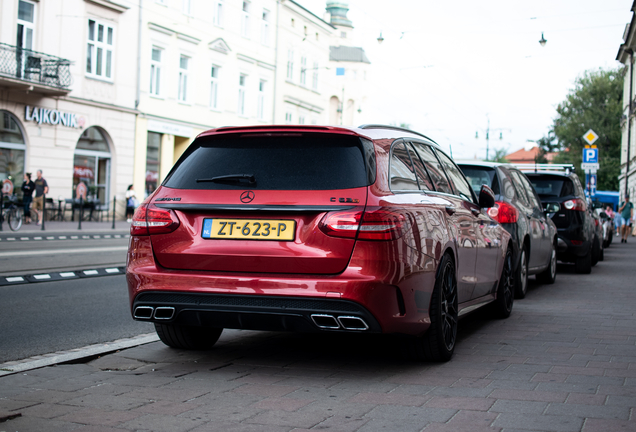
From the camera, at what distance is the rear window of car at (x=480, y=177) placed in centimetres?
986

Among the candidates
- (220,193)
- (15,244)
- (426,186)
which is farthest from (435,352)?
(15,244)

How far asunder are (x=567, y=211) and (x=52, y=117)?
2042 cm

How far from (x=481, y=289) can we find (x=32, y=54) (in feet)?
78.7

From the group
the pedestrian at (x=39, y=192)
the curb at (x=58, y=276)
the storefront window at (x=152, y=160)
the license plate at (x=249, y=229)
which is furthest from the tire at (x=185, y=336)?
the storefront window at (x=152, y=160)

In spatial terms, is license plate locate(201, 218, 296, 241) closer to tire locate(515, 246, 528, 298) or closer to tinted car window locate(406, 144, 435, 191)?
tinted car window locate(406, 144, 435, 191)

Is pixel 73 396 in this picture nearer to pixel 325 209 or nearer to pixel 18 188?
pixel 325 209

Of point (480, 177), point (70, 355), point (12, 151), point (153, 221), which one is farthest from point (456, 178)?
point (12, 151)

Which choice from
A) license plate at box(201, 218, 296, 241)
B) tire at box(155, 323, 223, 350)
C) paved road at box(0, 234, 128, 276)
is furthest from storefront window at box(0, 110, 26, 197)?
license plate at box(201, 218, 296, 241)

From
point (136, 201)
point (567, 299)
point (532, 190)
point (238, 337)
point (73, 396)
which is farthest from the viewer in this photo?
point (136, 201)

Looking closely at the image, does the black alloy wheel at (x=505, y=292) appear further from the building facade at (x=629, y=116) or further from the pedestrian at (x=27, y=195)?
the building facade at (x=629, y=116)

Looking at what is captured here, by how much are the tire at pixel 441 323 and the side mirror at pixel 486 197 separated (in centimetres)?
152

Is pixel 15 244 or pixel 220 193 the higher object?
pixel 220 193

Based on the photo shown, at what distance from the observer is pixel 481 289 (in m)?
6.84

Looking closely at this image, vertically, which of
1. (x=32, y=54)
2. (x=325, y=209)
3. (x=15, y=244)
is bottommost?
(x=15, y=244)
